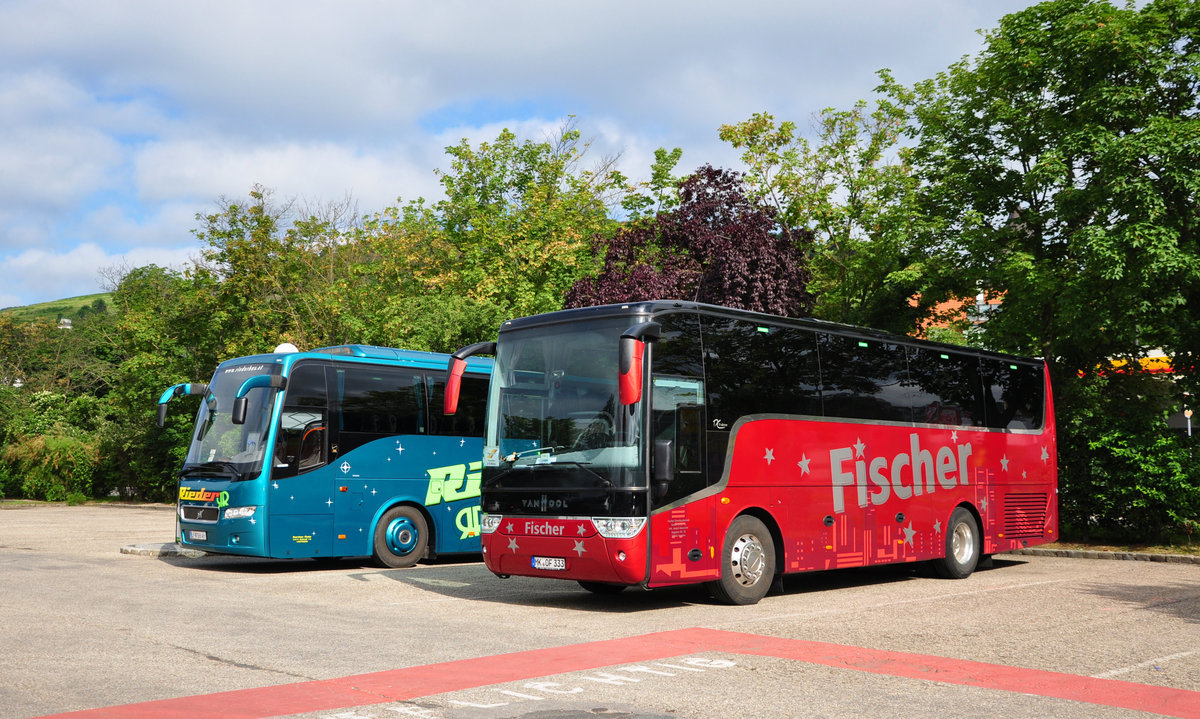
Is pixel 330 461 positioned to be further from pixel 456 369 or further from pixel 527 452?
pixel 527 452

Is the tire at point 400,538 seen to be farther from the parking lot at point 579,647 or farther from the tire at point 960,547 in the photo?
the tire at point 960,547

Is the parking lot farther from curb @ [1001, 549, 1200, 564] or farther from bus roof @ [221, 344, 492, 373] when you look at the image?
bus roof @ [221, 344, 492, 373]

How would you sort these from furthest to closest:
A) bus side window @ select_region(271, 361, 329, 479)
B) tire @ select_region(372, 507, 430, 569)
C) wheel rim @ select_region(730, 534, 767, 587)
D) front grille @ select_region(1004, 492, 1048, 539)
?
front grille @ select_region(1004, 492, 1048, 539) → tire @ select_region(372, 507, 430, 569) → bus side window @ select_region(271, 361, 329, 479) → wheel rim @ select_region(730, 534, 767, 587)

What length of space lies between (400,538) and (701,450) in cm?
724

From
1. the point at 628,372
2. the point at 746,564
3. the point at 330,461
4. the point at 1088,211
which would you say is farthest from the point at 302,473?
the point at 1088,211

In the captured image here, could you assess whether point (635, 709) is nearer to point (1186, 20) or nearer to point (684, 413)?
point (684, 413)

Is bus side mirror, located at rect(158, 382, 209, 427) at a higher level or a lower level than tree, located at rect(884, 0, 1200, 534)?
lower

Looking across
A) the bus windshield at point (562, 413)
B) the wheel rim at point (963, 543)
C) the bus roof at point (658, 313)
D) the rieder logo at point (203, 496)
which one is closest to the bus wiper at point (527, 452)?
the bus windshield at point (562, 413)

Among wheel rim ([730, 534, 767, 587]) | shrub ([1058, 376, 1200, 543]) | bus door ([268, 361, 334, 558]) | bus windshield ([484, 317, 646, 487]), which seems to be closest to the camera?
bus windshield ([484, 317, 646, 487])

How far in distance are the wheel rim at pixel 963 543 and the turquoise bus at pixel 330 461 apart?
7838 millimetres

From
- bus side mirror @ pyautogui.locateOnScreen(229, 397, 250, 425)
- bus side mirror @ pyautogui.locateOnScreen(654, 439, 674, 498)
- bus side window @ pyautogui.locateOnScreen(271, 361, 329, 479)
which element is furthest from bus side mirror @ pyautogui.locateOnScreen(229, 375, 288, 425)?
bus side mirror @ pyautogui.locateOnScreen(654, 439, 674, 498)

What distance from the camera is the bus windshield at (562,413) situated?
11453 millimetres

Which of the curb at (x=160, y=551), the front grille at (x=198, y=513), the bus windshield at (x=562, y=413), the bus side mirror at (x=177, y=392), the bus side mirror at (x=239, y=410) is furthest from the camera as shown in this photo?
the curb at (x=160, y=551)

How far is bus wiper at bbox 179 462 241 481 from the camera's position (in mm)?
15891
